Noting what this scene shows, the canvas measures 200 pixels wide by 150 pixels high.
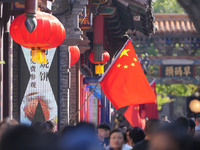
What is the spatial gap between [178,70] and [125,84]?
61.2ft

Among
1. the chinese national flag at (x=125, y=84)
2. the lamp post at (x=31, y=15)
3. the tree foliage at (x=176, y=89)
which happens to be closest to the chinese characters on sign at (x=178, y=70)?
the tree foliage at (x=176, y=89)

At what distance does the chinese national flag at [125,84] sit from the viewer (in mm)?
8688

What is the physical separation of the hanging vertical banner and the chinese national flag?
226 centimetres

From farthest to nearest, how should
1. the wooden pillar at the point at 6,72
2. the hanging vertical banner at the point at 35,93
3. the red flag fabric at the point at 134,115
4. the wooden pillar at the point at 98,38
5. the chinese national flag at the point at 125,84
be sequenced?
the wooden pillar at the point at 98,38, the red flag fabric at the point at 134,115, the hanging vertical banner at the point at 35,93, the wooden pillar at the point at 6,72, the chinese national flag at the point at 125,84

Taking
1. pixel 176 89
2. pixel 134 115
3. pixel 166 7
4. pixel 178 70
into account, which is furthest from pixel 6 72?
pixel 166 7

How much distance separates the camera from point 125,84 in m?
8.95

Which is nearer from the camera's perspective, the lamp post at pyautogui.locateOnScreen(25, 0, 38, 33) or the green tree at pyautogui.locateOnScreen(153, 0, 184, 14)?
the lamp post at pyautogui.locateOnScreen(25, 0, 38, 33)

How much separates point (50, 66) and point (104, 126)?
12.0ft

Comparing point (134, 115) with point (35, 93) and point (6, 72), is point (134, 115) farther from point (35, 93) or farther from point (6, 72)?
point (6, 72)

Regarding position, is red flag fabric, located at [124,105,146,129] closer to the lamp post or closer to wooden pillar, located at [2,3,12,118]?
wooden pillar, located at [2,3,12,118]

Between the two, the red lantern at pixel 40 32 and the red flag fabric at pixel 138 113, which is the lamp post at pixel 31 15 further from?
the red flag fabric at pixel 138 113

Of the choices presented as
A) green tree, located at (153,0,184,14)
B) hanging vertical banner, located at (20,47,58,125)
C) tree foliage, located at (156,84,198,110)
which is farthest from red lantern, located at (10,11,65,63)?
green tree, located at (153,0,184,14)

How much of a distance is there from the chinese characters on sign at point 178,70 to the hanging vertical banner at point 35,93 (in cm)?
1681

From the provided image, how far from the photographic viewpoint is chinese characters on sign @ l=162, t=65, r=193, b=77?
1069 inches
